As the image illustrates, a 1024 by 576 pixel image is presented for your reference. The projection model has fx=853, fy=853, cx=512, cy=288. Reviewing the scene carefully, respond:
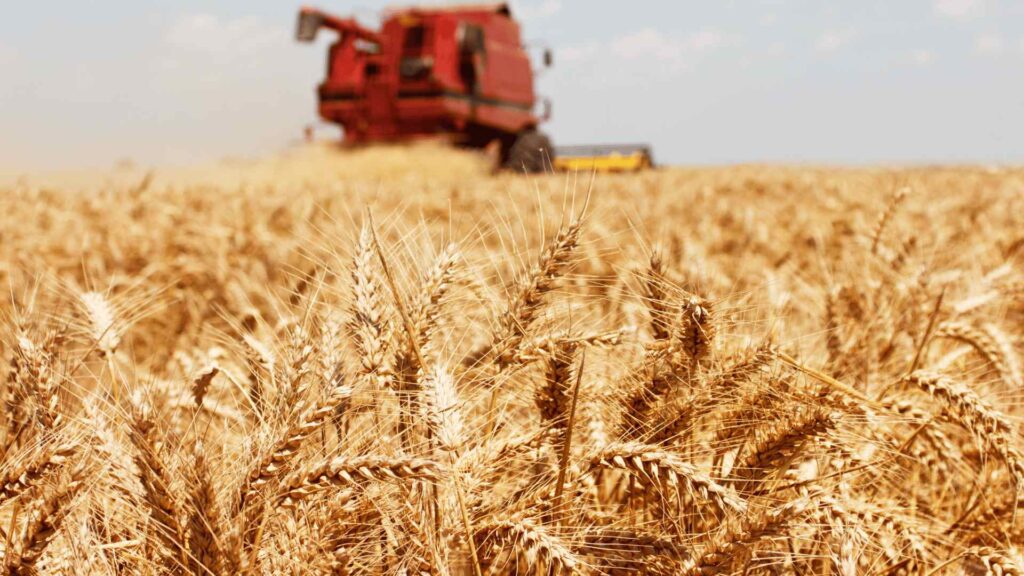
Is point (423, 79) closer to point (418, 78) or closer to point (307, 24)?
point (418, 78)

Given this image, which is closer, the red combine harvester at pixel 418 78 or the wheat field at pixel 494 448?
the wheat field at pixel 494 448

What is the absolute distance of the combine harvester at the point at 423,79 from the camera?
50.2 ft

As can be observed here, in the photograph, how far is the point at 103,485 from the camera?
1129 millimetres

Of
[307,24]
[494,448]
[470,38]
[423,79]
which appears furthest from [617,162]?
[494,448]

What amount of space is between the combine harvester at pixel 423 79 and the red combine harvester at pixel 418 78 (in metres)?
0.02

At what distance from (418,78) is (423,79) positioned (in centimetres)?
11

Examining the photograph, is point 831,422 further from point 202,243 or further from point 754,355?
point 202,243

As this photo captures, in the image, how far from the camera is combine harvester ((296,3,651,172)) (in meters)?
15.3

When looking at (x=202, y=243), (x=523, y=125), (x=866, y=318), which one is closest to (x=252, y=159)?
(x=523, y=125)

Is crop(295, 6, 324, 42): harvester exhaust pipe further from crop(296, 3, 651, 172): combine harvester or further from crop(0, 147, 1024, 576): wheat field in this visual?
crop(0, 147, 1024, 576): wheat field

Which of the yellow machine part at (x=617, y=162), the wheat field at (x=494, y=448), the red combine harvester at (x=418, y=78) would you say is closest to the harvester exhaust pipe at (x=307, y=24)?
the red combine harvester at (x=418, y=78)

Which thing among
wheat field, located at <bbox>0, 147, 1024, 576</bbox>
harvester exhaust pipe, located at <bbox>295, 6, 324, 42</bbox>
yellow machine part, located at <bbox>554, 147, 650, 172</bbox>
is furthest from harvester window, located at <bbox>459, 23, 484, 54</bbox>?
wheat field, located at <bbox>0, 147, 1024, 576</bbox>

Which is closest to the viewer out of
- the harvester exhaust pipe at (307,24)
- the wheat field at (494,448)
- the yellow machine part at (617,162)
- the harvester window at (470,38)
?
the wheat field at (494,448)

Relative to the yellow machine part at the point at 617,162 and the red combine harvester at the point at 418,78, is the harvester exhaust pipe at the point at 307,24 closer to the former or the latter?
the red combine harvester at the point at 418,78
